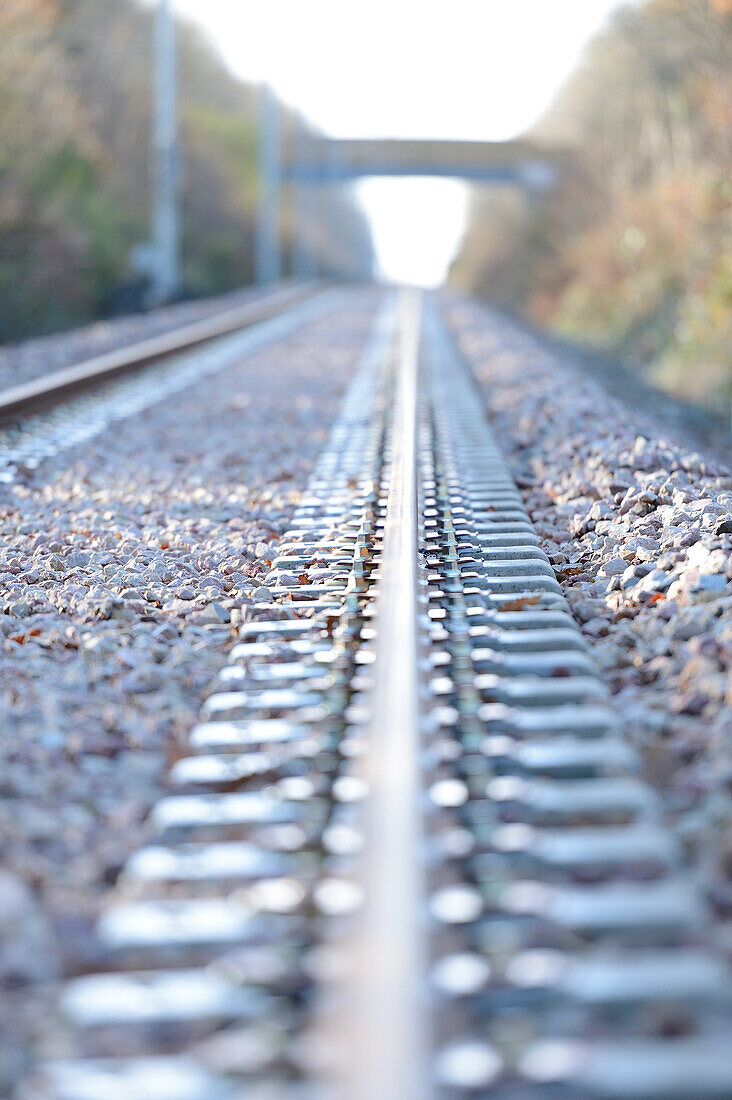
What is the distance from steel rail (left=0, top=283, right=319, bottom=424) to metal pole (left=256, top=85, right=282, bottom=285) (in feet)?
48.6

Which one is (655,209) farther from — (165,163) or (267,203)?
(267,203)

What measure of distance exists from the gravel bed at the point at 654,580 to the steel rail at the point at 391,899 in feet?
1.74

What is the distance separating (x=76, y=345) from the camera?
11156mm

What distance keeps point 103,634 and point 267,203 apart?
107 ft

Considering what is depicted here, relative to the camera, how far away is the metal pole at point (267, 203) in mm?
32906

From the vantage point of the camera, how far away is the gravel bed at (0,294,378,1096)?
77.5 inches

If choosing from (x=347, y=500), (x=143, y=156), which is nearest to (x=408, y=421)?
(x=347, y=500)

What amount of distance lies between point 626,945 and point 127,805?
103 centimetres

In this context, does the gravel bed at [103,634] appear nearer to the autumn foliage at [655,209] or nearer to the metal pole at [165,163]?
the autumn foliage at [655,209]

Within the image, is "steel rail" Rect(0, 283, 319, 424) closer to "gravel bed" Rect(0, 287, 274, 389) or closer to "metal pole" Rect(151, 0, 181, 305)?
"gravel bed" Rect(0, 287, 274, 389)

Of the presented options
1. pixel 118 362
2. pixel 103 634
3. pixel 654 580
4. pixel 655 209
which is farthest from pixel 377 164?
pixel 103 634

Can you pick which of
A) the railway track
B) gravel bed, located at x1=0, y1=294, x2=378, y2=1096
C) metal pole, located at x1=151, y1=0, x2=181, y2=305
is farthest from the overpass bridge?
the railway track

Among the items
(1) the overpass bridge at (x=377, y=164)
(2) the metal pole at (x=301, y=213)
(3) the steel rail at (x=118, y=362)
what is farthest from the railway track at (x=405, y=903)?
(2) the metal pole at (x=301, y=213)

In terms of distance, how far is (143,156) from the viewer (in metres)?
26.6
